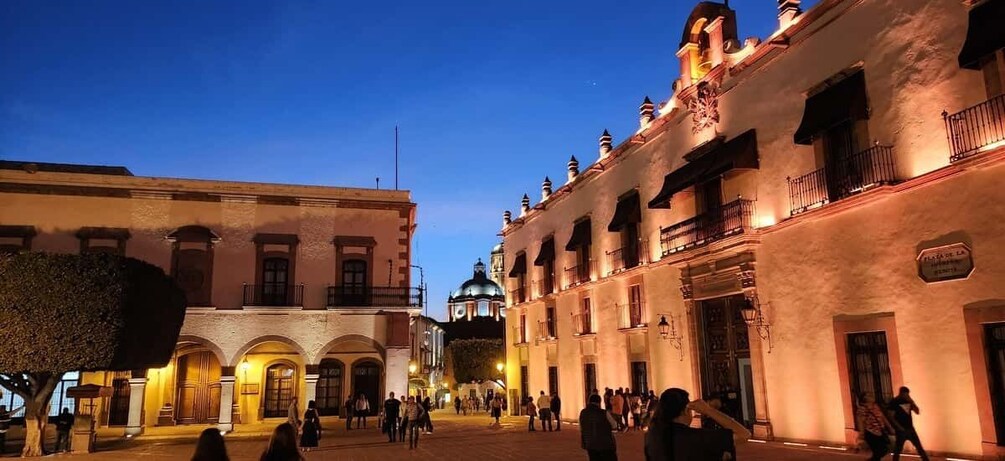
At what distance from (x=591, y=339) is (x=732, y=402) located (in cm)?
838

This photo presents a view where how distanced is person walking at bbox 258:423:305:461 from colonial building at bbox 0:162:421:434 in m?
19.7

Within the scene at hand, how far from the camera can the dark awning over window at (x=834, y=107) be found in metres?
13.7

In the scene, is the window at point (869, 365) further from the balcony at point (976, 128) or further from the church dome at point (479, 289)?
the church dome at point (479, 289)

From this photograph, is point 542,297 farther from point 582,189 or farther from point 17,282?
point 17,282

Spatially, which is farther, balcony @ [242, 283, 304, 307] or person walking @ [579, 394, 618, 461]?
balcony @ [242, 283, 304, 307]

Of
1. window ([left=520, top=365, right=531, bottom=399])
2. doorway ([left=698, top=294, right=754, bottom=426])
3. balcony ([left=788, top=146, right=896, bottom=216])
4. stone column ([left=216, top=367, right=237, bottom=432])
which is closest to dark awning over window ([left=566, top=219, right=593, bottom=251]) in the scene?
doorway ([left=698, top=294, right=754, bottom=426])

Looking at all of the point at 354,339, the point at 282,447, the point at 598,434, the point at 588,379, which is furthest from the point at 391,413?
the point at 282,447

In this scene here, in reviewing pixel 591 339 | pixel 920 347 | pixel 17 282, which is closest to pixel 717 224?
pixel 920 347

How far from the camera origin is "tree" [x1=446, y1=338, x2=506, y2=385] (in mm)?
53594

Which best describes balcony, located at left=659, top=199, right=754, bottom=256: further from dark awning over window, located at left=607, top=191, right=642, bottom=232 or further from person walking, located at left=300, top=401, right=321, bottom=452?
person walking, located at left=300, top=401, right=321, bottom=452

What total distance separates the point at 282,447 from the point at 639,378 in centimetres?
1882

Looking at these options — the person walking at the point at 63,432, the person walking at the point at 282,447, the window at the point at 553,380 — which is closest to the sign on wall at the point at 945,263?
the person walking at the point at 282,447

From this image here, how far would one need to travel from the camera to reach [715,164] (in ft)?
57.9

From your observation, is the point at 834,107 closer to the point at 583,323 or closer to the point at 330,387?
the point at 583,323
